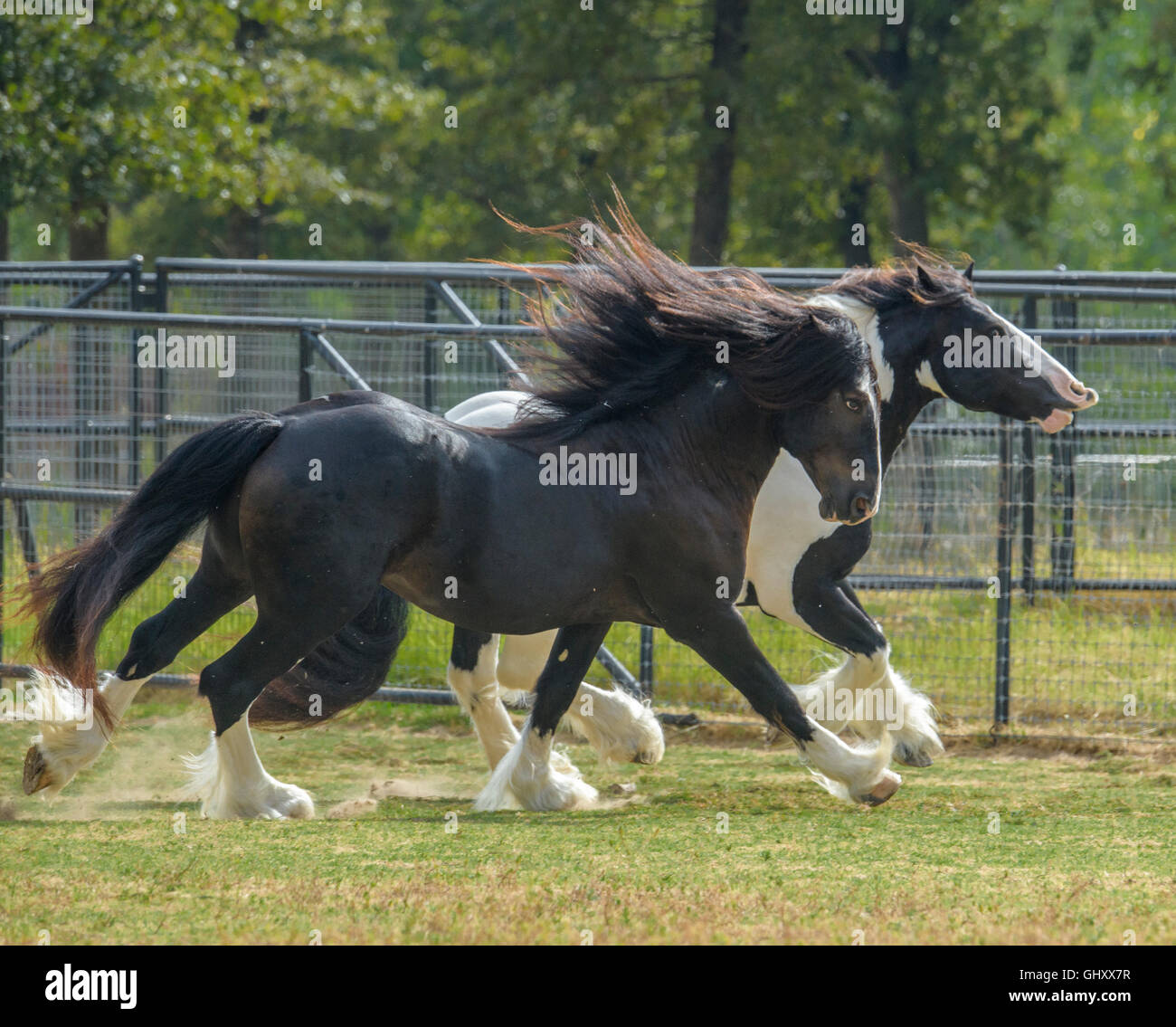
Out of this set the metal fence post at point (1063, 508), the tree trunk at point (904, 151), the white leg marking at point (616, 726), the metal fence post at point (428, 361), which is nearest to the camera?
the white leg marking at point (616, 726)

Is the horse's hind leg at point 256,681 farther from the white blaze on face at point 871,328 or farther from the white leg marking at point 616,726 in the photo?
the white blaze on face at point 871,328

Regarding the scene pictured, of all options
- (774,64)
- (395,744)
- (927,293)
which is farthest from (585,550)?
(774,64)

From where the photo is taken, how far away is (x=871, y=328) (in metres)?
6.77

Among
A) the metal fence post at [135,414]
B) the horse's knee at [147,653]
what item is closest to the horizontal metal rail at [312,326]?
the metal fence post at [135,414]

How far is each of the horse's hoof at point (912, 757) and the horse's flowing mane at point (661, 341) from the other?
6.55 ft

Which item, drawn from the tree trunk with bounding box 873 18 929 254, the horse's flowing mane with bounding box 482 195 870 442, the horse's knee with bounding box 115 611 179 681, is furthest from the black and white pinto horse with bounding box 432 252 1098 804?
the tree trunk with bounding box 873 18 929 254

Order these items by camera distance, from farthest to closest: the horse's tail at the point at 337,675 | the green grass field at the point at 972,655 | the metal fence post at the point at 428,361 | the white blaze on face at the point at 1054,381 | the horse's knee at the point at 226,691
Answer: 1. the metal fence post at the point at 428,361
2. the green grass field at the point at 972,655
3. the white blaze on face at the point at 1054,381
4. the horse's tail at the point at 337,675
5. the horse's knee at the point at 226,691

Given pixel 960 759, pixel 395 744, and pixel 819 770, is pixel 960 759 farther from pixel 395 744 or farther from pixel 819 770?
pixel 395 744

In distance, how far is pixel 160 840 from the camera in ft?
16.5

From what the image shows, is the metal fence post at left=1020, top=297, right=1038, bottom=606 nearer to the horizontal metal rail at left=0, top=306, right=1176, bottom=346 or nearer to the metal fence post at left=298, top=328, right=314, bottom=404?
the horizontal metal rail at left=0, top=306, right=1176, bottom=346

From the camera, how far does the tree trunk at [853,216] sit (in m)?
21.6

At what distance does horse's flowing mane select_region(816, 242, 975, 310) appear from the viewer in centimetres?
671

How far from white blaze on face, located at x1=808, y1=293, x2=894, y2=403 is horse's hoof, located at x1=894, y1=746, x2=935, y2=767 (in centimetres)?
147

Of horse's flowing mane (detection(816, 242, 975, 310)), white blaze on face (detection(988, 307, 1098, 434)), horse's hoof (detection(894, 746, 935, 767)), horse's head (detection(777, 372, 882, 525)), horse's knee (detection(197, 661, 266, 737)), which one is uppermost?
horse's flowing mane (detection(816, 242, 975, 310))
